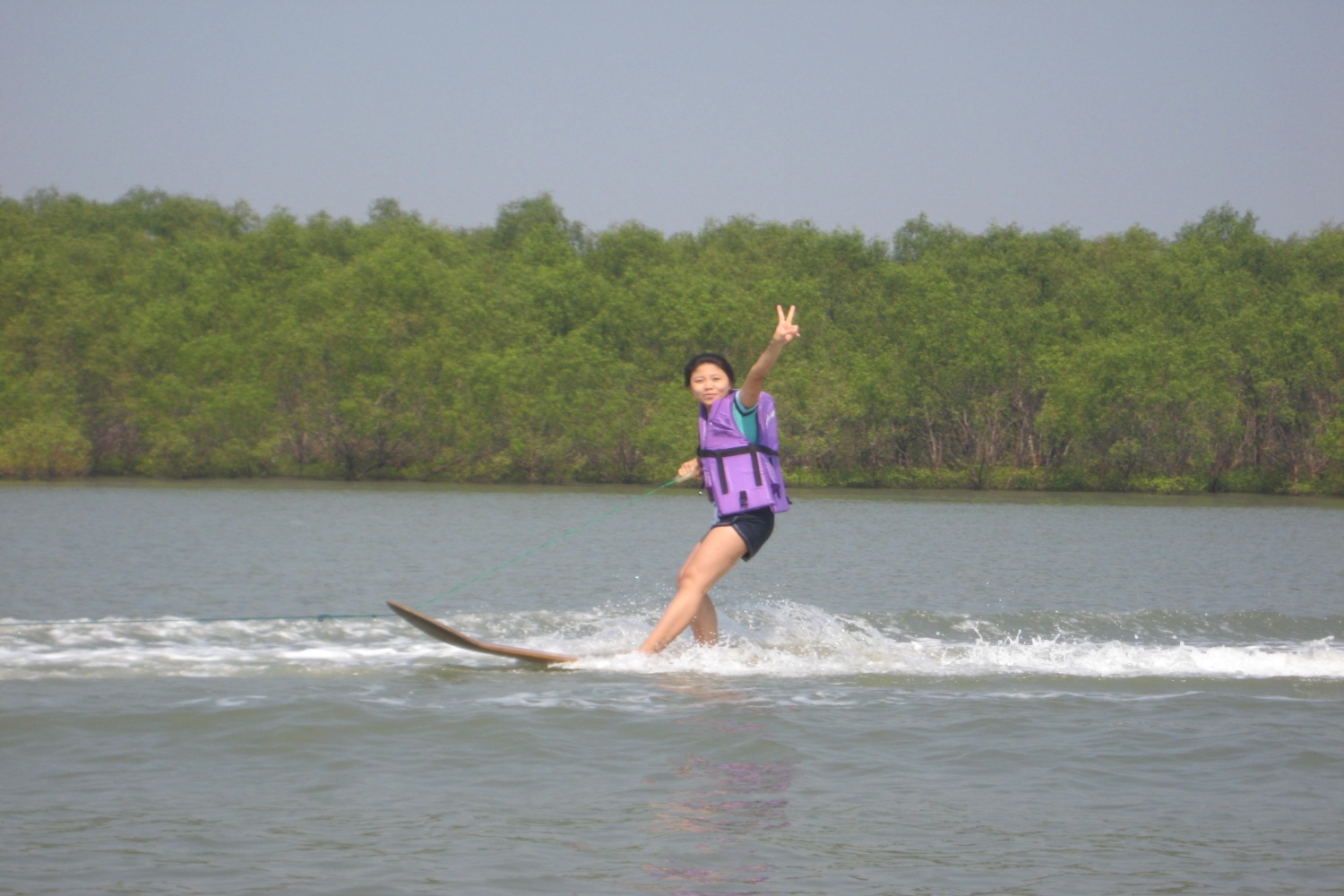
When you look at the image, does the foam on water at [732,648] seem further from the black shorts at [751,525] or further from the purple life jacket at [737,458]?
the purple life jacket at [737,458]

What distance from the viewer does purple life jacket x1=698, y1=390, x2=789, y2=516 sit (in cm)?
735

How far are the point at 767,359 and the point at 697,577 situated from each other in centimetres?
133

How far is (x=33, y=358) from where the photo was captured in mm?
45938

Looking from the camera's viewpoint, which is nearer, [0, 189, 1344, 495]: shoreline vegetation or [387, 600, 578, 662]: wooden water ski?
Result: [387, 600, 578, 662]: wooden water ski

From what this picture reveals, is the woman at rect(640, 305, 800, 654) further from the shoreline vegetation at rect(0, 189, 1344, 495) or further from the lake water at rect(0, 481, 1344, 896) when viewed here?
the shoreline vegetation at rect(0, 189, 1344, 495)

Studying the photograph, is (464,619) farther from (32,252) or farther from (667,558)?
(32,252)

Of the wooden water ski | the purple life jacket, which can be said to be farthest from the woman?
the wooden water ski

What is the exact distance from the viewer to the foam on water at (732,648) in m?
7.31

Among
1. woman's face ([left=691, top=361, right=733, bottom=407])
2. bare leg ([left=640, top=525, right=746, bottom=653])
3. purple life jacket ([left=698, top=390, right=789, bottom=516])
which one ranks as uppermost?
woman's face ([left=691, top=361, right=733, bottom=407])

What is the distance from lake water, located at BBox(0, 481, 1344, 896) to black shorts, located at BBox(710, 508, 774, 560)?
2.42ft

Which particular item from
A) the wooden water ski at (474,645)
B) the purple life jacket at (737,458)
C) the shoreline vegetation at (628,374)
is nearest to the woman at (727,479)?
the purple life jacket at (737,458)

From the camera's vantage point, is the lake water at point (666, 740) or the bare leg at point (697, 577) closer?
the lake water at point (666, 740)

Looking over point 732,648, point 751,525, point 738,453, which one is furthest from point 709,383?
point 732,648

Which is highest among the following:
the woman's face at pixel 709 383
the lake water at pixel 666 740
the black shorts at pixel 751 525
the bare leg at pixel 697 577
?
the woman's face at pixel 709 383
